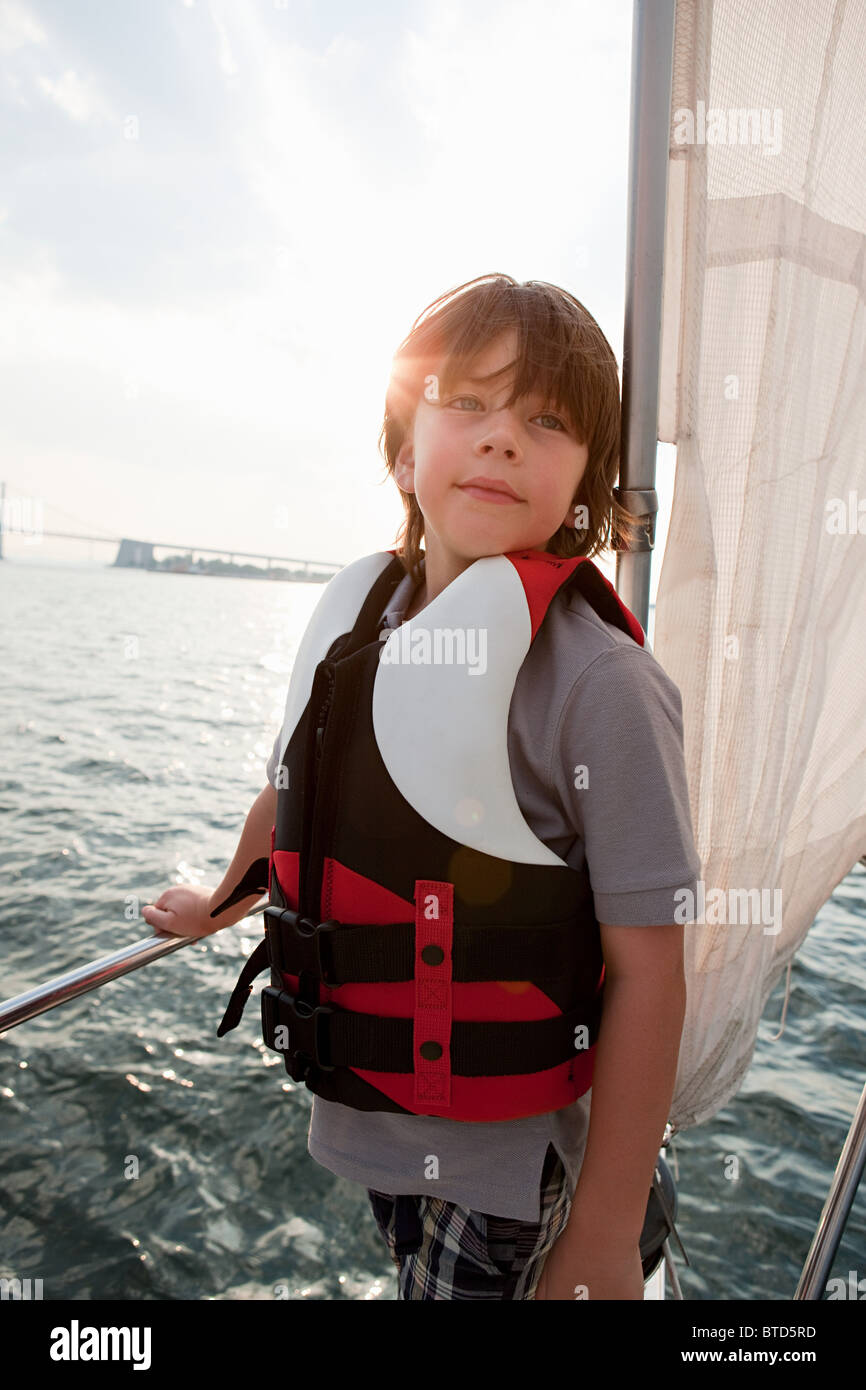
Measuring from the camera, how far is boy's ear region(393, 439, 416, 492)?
141cm

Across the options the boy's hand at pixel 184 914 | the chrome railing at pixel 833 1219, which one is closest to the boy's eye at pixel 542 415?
the boy's hand at pixel 184 914

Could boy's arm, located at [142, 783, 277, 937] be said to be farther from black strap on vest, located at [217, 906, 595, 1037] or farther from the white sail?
the white sail

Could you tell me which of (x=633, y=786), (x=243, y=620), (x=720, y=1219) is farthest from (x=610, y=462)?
(x=243, y=620)

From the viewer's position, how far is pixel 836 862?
155 centimetres

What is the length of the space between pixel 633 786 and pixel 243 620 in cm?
5513

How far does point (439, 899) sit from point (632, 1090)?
321mm

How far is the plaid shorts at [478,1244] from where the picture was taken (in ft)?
3.35

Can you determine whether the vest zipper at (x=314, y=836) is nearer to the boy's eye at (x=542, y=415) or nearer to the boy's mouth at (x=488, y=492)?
the boy's mouth at (x=488, y=492)

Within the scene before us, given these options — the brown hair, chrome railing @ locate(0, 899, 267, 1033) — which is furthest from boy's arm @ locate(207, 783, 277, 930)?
the brown hair

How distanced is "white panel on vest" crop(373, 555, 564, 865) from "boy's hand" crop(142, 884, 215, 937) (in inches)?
24.9

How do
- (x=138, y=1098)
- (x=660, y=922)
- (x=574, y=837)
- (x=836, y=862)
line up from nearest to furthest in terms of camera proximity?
(x=660, y=922) < (x=574, y=837) < (x=836, y=862) < (x=138, y=1098)

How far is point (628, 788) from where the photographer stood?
3.10 feet

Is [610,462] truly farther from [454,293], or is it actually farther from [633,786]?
[633,786]

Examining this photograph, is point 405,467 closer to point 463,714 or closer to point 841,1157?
point 463,714
